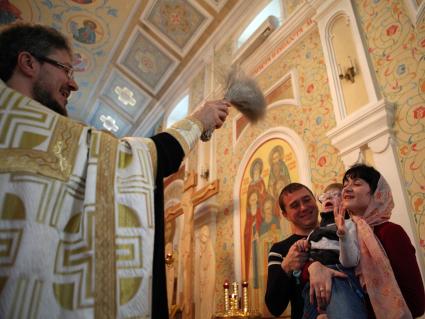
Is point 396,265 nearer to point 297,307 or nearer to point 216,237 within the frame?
point 297,307

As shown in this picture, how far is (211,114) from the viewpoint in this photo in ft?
5.20

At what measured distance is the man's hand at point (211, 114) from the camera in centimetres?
156

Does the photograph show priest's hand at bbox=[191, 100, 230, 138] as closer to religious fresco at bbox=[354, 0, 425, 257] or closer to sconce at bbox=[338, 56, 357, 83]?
religious fresco at bbox=[354, 0, 425, 257]

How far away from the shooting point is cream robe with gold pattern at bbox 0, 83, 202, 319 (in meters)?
0.90

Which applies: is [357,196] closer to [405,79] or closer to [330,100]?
[405,79]

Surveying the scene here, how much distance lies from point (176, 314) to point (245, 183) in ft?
7.91

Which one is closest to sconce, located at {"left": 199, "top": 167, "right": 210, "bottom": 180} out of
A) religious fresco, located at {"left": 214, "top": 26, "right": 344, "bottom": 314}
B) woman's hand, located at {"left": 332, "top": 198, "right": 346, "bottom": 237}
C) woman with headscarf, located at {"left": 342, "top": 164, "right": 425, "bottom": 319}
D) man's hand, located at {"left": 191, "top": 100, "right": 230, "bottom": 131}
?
religious fresco, located at {"left": 214, "top": 26, "right": 344, "bottom": 314}

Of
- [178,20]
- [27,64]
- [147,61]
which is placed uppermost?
[178,20]

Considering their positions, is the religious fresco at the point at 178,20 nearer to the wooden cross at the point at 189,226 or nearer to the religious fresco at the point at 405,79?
the wooden cross at the point at 189,226

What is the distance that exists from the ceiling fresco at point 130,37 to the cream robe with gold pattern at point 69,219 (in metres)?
6.21

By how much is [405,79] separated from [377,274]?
218cm

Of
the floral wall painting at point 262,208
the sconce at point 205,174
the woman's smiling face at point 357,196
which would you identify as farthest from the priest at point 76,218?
the sconce at point 205,174

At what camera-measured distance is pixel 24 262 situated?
0.89 metres

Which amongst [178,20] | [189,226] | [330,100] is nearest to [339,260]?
[330,100]
